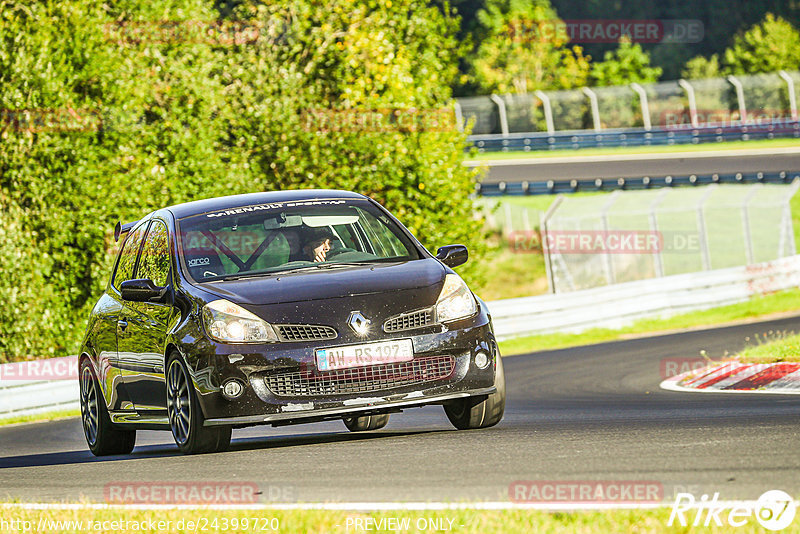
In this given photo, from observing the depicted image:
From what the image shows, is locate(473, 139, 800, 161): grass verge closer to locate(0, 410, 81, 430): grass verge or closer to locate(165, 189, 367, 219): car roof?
locate(0, 410, 81, 430): grass verge

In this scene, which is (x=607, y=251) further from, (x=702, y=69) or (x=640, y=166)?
(x=702, y=69)

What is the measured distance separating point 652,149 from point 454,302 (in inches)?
2009

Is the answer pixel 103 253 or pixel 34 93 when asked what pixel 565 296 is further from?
pixel 34 93

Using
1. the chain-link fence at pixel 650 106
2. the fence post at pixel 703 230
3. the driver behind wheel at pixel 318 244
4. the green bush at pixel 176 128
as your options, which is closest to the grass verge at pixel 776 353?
the driver behind wheel at pixel 318 244

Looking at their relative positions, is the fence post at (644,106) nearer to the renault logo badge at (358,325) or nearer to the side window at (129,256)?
the side window at (129,256)

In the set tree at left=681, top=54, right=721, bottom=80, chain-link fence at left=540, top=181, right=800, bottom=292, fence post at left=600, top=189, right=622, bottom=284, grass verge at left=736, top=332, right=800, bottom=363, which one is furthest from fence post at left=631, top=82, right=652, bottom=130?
grass verge at left=736, top=332, right=800, bottom=363

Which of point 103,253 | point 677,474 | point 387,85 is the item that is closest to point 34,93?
point 103,253

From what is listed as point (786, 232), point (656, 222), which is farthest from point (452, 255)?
point (786, 232)

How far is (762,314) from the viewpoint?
24375 millimetres

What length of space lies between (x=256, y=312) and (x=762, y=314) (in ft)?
59.0

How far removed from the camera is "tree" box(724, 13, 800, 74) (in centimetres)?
7506

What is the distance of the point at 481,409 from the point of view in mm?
8742

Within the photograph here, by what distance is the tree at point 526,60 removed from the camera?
77.0m

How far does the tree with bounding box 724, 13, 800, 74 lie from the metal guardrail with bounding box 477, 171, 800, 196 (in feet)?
105
